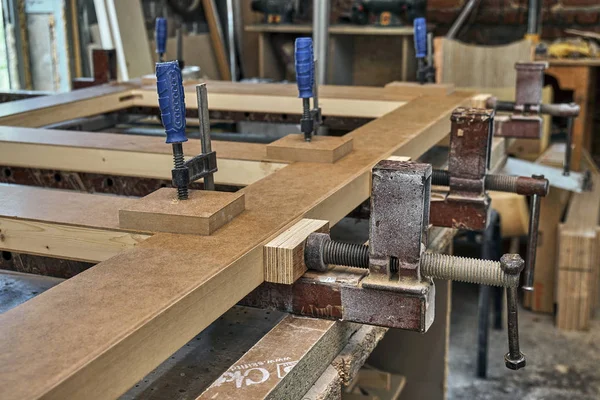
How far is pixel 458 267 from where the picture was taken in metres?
1.25

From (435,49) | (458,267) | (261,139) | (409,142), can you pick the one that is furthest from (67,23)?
(458,267)

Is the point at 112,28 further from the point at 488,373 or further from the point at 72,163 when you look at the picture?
the point at 488,373

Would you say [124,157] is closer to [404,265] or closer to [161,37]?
[404,265]

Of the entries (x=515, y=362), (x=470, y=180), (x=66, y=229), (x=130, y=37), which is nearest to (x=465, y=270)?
(x=515, y=362)

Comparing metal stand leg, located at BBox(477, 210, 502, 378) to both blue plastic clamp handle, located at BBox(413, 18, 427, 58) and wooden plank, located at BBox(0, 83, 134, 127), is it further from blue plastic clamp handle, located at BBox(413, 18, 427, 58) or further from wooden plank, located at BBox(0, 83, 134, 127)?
wooden plank, located at BBox(0, 83, 134, 127)

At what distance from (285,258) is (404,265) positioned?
0.64ft

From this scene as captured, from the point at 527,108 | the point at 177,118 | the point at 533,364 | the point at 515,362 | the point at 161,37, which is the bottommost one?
the point at 533,364

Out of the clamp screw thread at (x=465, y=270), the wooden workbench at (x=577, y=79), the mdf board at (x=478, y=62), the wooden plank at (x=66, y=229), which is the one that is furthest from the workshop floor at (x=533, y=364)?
the wooden plank at (x=66, y=229)

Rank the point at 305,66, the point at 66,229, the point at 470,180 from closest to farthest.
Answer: the point at 66,229
the point at 305,66
the point at 470,180

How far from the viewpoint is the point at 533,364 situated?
3766 millimetres

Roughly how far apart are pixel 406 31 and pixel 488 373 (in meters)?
2.38

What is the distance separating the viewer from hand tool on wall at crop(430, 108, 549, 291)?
1.77 m

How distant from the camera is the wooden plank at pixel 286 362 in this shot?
1.07 meters

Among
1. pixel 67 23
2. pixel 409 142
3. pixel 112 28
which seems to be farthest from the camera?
pixel 67 23
